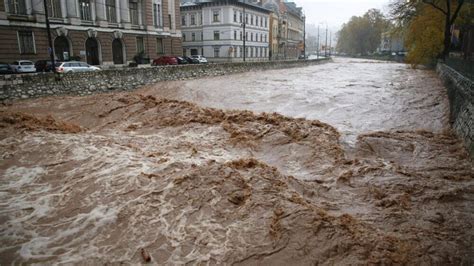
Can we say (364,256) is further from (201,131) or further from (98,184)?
(201,131)

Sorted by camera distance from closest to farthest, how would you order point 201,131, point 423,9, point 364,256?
point 364,256
point 201,131
point 423,9

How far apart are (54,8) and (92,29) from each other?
3959mm

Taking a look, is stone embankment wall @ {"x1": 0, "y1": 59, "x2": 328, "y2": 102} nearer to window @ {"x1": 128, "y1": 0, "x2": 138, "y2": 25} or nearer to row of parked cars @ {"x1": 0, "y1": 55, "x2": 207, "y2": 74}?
row of parked cars @ {"x1": 0, "y1": 55, "x2": 207, "y2": 74}

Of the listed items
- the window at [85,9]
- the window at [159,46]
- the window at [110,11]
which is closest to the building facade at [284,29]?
the window at [159,46]

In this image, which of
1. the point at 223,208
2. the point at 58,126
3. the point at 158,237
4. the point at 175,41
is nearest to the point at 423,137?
the point at 223,208

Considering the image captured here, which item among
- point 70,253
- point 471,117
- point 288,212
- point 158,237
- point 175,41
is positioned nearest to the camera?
point 70,253

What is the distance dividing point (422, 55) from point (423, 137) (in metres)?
29.4

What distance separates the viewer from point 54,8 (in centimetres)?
3186

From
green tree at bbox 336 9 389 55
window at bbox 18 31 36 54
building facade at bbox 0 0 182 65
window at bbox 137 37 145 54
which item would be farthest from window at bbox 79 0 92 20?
green tree at bbox 336 9 389 55

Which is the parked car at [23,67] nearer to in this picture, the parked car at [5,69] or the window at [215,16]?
the parked car at [5,69]

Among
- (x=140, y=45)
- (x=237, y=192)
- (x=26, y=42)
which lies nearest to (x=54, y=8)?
(x=26, y=42)

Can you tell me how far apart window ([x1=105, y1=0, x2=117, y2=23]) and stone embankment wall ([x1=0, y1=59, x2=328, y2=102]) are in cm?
1430

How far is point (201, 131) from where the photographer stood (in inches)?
484

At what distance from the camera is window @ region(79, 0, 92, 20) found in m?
34.6
